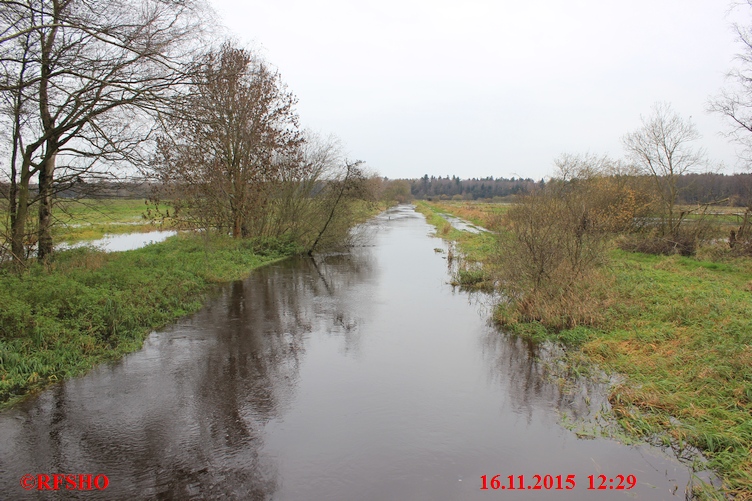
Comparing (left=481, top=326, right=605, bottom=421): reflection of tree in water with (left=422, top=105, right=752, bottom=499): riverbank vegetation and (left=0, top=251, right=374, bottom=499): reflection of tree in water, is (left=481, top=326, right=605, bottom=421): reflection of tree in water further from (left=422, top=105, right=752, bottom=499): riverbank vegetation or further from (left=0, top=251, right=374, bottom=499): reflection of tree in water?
(left=0, top=251, right=374, bottom=499): reflection of tree in water

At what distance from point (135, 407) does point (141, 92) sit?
5499 millimetres

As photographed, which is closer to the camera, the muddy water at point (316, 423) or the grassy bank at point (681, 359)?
the muddy water at point (316, 423)

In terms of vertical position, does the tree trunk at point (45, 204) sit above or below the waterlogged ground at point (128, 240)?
above

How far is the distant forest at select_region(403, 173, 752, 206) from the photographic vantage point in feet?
67.1

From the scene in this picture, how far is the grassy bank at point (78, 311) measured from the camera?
6.67m

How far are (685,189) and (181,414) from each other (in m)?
22.2

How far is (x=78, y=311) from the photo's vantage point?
8.12 meters

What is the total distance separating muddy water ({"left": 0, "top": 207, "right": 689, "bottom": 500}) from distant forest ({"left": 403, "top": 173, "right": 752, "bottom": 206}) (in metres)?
8.60

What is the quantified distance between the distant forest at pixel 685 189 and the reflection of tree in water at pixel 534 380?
6962 mm

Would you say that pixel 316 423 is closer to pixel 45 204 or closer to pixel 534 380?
pixel 534 380
